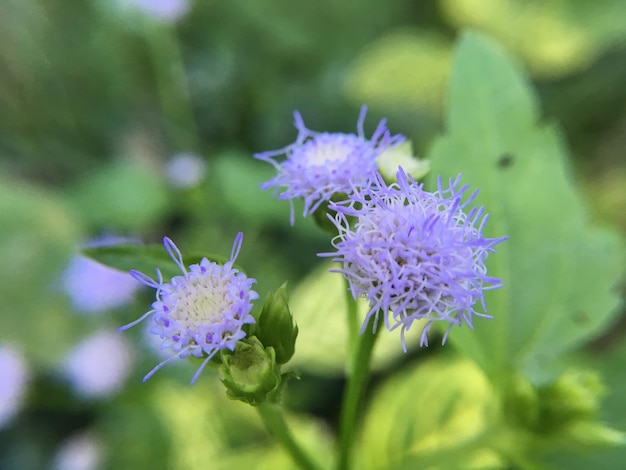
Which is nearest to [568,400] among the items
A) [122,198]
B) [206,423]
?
[206,423]

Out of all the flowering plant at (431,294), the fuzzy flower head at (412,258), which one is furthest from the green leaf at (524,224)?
the fuzzy flower head at (412,258)

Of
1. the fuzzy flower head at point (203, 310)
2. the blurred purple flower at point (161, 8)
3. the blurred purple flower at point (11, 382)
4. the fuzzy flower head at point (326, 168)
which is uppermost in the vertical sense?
the blurred purple flower at point (161, 8)

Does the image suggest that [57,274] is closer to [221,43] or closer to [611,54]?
[221,43]

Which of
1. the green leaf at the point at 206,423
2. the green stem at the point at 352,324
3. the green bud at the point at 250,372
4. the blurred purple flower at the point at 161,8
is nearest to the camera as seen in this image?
the green bud at the point at 250,372

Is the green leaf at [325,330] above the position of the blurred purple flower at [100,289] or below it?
above

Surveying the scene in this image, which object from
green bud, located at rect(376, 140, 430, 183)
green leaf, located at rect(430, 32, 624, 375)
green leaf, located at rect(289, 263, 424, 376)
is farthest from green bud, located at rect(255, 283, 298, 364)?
green leaf, located at rect(289, 263, 424, 376)

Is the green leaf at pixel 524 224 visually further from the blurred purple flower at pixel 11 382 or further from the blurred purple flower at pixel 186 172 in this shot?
the blurred purple flower at pixel 11 382

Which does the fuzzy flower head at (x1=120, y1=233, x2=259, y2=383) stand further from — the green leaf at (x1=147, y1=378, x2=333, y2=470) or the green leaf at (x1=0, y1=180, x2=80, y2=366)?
the green leaf at (x1=0, y1=180, x2=80, y2=366)
